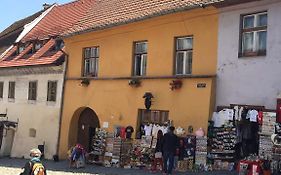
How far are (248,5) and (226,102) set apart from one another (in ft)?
10.8

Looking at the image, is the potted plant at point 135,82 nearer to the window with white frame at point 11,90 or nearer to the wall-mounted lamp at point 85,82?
the wall-mounted lamp at point 85,82

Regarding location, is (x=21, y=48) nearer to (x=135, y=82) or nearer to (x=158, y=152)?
(x=135, y=82)

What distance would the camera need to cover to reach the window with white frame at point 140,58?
1956 centimetres

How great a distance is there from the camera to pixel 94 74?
873 inches

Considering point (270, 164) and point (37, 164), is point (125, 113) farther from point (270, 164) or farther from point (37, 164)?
point (37, 164)

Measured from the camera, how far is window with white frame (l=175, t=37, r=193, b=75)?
694 inches

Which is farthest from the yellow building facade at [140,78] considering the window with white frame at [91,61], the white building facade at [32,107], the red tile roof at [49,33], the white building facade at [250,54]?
the red tile roof at [49,33]

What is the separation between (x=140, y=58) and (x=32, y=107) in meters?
8.99

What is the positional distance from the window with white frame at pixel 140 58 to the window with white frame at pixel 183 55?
1.85m

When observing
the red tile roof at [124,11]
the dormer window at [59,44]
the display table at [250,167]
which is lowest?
the display table at [250,167]

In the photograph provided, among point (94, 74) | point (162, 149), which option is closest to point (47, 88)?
point (94, 74)

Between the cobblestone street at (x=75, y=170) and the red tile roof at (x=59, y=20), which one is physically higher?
the red tile roof at (x=59, y=20)

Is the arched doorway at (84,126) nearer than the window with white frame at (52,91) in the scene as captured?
Yes

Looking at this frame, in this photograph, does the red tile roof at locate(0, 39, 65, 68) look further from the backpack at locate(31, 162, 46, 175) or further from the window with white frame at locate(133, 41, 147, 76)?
the backpack at locate(31, 162, 46, 175)
